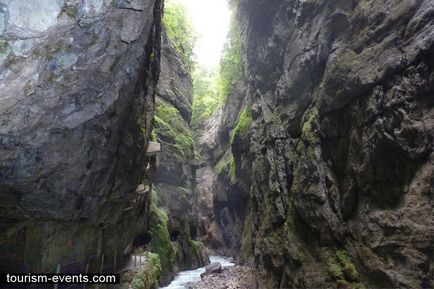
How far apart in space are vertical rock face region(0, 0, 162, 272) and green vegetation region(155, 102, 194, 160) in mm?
17889

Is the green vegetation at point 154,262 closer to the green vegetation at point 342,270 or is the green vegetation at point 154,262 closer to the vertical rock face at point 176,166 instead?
the vertical rock face at point 176,166

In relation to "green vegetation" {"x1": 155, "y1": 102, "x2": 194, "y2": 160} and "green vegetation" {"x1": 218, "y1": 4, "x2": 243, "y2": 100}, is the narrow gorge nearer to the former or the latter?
"green vegetation" {"x1": 218, "y1": 4, "x2": 243, "y2": 100}

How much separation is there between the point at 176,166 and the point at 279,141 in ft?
53.6

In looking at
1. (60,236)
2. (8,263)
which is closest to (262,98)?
(60,236)

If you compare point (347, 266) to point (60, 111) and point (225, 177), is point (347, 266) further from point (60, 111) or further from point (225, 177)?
point (225, 177)

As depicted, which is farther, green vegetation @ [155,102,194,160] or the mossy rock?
green vegetation @ [155,102,194,160]

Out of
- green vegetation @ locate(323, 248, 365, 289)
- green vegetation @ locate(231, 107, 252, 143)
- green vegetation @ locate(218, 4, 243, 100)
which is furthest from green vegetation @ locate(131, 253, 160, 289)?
green vegetation @ locate(218, 4, 243, 100)

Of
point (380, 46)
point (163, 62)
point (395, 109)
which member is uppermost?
point (163, 62)

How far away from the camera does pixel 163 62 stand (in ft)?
113

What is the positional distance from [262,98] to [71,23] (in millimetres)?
12548

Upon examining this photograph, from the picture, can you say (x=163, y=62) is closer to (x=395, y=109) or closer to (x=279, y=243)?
(x=279, y=243)

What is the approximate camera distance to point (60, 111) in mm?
11141

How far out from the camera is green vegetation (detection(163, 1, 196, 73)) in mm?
35375

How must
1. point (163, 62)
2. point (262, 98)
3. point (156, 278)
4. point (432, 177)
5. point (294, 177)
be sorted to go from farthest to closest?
point (163, 62) < point (262, 98) < point (156, 278) < point (294, 177) < point (432, 177)
